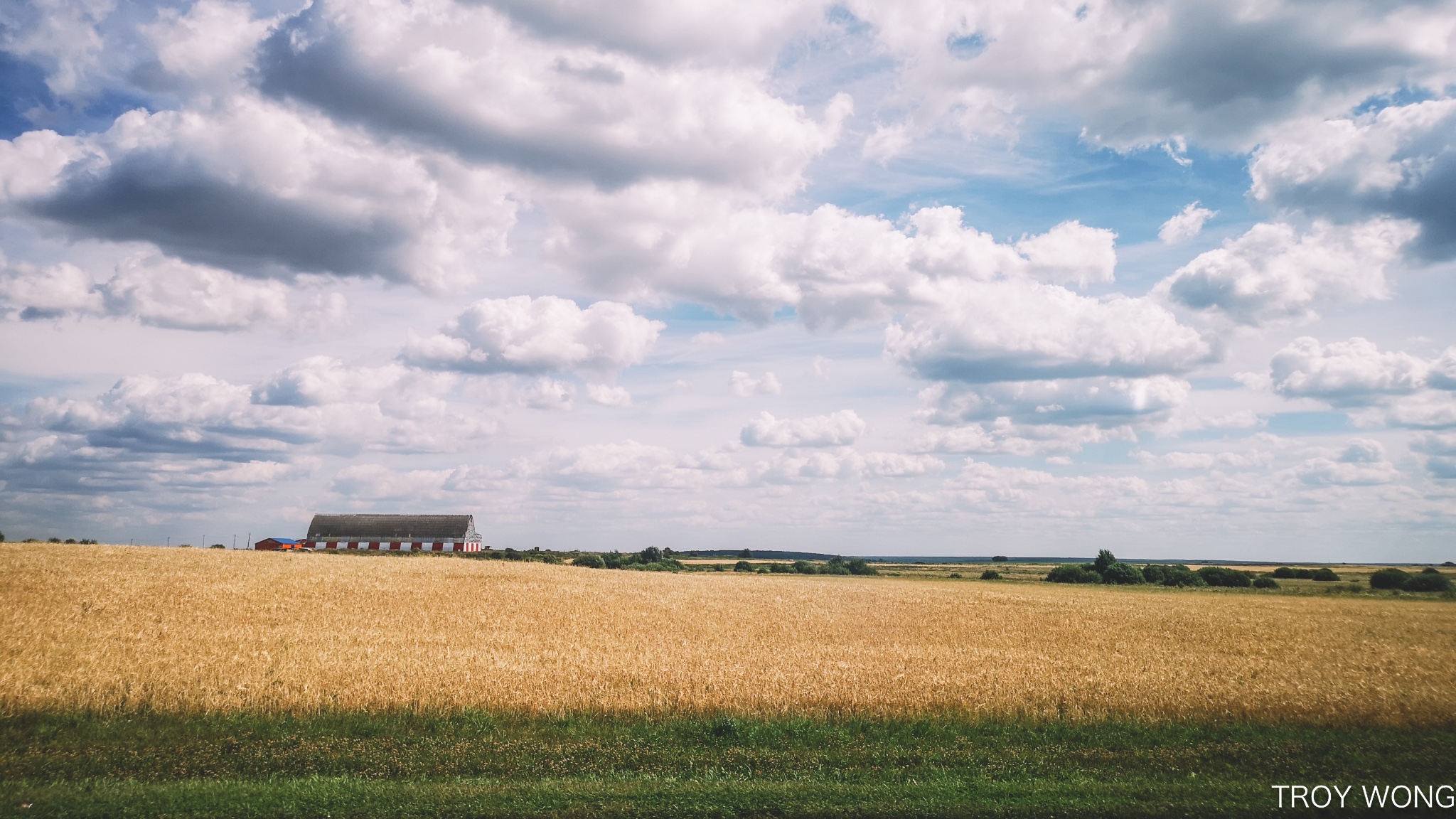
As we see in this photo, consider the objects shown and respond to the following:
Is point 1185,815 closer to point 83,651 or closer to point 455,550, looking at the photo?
point 83,651

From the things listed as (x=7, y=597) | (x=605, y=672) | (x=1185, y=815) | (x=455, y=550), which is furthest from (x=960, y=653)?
(x=455, y=550)

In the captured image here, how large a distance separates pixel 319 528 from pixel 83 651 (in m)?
103

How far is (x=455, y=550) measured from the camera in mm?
105250

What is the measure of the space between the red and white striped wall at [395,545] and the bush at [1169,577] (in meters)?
92.6

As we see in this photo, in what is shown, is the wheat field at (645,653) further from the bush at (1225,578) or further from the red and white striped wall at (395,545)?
the red and white striped wall at (395,545)

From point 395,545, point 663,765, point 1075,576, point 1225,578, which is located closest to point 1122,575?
point 1075,576

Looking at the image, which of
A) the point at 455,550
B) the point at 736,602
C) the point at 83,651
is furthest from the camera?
the point at 455,550

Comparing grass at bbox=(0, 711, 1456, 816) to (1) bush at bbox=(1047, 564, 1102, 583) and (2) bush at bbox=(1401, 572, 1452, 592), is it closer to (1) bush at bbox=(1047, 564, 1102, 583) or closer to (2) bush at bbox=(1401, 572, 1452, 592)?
(1) bush at bbox=(1047, 564, 1102, 583)

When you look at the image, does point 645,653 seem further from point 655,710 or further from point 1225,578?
point 1225,578

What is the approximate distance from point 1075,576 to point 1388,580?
105 feet

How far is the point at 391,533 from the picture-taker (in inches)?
4245

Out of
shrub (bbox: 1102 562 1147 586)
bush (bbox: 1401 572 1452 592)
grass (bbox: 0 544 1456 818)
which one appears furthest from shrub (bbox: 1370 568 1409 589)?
grass (bbox: 0 544 1456 818)

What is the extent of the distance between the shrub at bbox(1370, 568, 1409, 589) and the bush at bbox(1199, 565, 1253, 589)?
1151 centimetres

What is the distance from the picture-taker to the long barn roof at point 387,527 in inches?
4227
